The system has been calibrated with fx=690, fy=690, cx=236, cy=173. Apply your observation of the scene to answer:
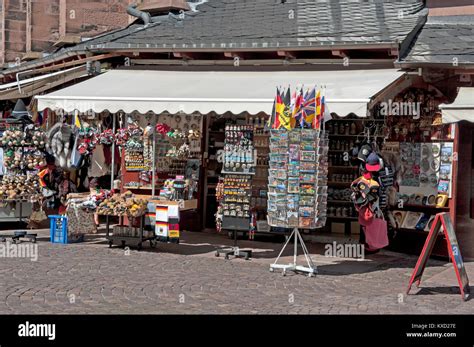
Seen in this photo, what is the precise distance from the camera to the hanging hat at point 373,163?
1102 centimetres

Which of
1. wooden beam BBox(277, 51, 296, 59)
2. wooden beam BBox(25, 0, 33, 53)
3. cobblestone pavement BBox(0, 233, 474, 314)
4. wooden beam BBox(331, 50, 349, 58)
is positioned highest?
wooden beam BBox(25, 0, 33, 53)

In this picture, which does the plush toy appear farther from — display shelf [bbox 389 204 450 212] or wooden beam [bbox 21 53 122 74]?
display shelf [bbox 389 204 450 212]

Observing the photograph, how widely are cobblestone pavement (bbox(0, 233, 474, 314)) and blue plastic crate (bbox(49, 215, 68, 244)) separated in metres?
0.32

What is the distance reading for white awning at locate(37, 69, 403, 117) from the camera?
1074 cm

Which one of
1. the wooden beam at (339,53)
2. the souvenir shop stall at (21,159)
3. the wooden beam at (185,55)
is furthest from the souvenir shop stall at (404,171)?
the souvenir shop stall at (21,159)

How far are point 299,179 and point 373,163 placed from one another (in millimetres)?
1664

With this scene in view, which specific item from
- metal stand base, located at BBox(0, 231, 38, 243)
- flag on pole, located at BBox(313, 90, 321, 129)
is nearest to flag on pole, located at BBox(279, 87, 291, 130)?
flag on pole, located at BBox(313, 90, 321, 129)

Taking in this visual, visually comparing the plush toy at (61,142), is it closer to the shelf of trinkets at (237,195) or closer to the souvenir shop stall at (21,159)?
the souvenir shop stall at (21,159)

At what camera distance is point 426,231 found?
11.8 metres

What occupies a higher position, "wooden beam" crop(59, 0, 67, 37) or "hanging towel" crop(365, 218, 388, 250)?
"wooden beam" crop(59, 0, 67, 37)

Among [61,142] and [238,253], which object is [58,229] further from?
[238,253]

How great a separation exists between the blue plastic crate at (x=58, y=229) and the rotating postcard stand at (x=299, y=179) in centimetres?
424

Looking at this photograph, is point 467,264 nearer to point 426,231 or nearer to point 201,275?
point 426,231
